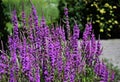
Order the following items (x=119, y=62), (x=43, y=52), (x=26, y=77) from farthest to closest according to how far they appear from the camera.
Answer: (x=119, y=62)
(x=43, y=52)
(x=26, y=77)

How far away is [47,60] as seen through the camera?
445cm

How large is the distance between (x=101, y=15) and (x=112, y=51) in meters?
2.22

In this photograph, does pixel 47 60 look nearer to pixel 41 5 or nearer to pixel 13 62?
pixel 13 62

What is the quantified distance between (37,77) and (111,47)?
5881 mm

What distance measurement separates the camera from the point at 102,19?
11.1 m

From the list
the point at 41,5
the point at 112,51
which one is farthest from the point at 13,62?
the point at 41,5

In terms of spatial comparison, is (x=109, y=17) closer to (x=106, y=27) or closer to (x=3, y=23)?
(x=106, y=27)

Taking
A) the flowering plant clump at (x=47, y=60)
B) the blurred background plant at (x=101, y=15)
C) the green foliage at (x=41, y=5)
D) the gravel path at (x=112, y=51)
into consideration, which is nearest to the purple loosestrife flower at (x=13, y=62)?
the flowering plant clump at (x=47, y=60)

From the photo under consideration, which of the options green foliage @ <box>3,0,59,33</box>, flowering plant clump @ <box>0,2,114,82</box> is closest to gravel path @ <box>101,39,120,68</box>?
green foliage @ <box>3,0,59,33</box>

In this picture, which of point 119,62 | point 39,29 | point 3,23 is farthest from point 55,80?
point 3,23

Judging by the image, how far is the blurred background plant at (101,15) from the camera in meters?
11.0

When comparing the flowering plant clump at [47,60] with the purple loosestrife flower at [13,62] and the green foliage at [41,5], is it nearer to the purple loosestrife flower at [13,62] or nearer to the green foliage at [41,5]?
the purple loosestrife flower at [13,62]

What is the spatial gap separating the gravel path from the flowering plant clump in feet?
8.44

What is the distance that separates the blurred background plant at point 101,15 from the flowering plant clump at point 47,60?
18.7ft
